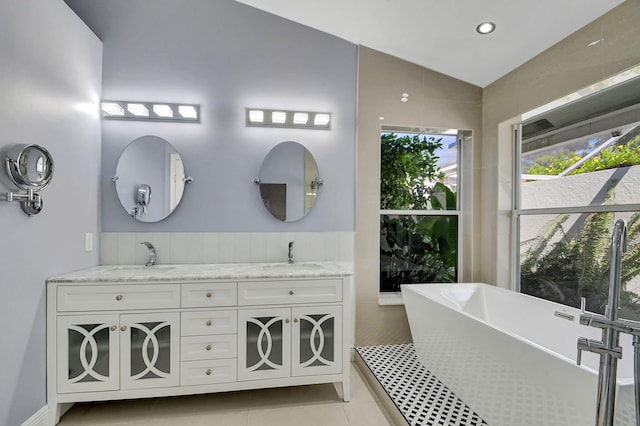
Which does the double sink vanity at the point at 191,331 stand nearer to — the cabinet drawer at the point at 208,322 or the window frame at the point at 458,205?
the cabinet drawer at the point at 208,322

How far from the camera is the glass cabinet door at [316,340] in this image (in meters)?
2.21

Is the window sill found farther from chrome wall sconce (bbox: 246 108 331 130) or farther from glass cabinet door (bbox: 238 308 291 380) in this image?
chrome wall sconce (bbox: 246 108 331 130)

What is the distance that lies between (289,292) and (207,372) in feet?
2.32

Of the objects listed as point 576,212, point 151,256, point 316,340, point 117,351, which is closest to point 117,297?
point 117,351

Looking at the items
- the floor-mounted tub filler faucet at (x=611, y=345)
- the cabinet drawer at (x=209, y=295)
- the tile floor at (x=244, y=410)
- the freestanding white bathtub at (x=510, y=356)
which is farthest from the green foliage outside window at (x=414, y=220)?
the floor-mounted tub filler faucet at (x=611, y=345)

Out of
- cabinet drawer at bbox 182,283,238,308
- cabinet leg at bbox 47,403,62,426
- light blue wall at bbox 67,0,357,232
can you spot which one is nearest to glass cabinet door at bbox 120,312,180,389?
cabinet drawer at bbox 182,283,238,308

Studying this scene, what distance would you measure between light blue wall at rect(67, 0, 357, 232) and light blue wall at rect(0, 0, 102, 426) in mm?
265

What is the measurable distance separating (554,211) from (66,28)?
3671mm

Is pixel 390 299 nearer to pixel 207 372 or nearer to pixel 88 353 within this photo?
pixel 207 372

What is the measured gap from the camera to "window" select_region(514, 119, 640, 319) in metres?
2.08

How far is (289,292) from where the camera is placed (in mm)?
2223

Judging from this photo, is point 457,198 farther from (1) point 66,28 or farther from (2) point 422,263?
(1) point 66,28

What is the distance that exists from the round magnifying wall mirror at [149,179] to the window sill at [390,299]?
6.34ft

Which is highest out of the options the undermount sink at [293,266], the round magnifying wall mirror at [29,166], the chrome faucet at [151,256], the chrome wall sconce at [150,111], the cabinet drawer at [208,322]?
the chrome wall sconce at [150,111]
